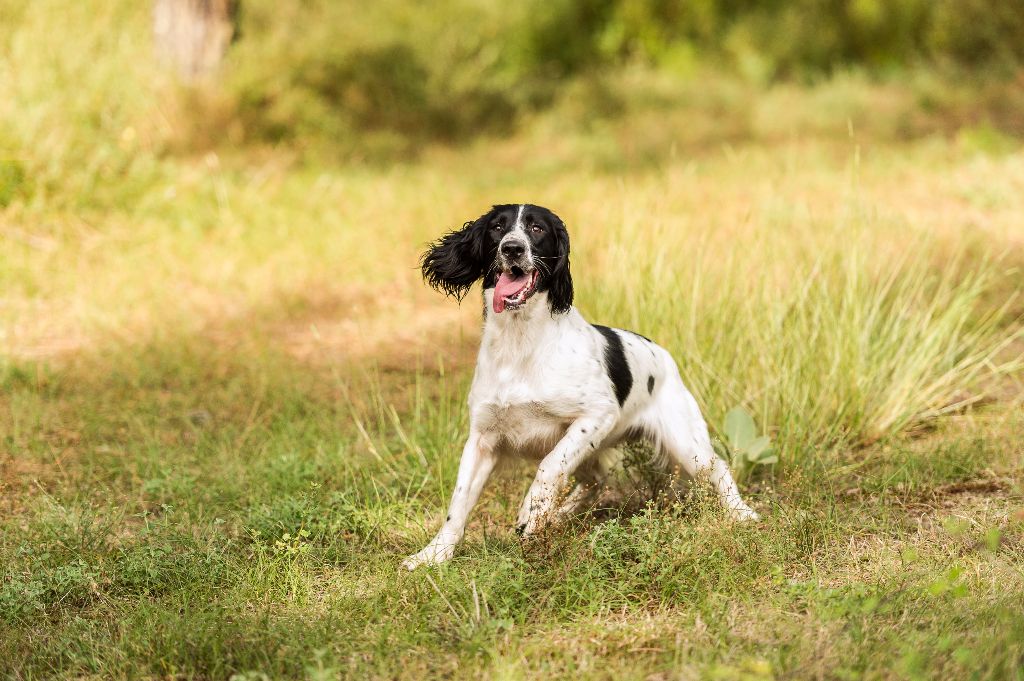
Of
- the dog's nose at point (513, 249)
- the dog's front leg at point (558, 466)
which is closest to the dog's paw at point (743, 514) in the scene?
the dog's front leg at point (558, 466)

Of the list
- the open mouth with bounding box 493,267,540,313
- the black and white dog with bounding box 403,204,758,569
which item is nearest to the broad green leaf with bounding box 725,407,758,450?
the black and white dog with bounding box 403,204,758,569

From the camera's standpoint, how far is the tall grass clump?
15.5ft

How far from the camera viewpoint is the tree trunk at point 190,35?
11.1 m

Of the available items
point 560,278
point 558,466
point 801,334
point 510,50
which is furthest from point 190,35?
point 558,466

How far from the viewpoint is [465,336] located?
629 cm

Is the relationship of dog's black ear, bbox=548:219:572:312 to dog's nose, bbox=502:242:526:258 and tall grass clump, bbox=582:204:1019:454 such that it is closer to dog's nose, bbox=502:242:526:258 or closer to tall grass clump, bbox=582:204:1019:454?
dog's nose, bbox=502:242:526:258

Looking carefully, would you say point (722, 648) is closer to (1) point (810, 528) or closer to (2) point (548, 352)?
(1) point (810, 528)

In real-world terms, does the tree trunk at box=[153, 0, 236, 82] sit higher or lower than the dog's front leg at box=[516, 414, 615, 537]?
higher

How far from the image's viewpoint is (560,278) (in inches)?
148

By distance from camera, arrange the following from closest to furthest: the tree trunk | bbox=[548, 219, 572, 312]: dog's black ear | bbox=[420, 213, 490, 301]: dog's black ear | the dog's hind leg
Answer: bbox=[548, 219, 572, 312]: dog's black ear < bbox=[420, 213, 490, 301]: dog's black ear < the dog's hind leg < the tree trunk

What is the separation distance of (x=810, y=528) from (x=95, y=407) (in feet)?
11.1

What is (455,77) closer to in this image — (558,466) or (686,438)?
(686,438)

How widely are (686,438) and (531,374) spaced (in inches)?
27.0

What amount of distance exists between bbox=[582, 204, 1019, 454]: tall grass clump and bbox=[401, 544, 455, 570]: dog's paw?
146cm
